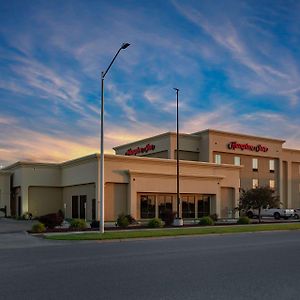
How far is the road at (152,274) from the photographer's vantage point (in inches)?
356

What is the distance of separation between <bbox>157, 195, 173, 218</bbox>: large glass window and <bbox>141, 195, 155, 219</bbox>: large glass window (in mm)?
690

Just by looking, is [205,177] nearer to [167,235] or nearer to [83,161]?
[83,161]

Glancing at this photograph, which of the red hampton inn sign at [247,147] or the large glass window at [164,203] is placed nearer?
the large glass window at [164,203]

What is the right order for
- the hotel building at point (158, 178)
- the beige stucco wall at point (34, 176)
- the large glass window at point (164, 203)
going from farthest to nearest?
the beige stucco wall at point (34, 176) < the large glass window at point (164, 203) < the hotel building at point (158, 178)

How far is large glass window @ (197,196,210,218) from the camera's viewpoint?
4806 centimetres

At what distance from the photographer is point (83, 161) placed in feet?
147

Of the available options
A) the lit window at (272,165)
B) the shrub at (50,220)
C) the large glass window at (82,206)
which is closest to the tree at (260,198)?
the large glass window at (82,206)

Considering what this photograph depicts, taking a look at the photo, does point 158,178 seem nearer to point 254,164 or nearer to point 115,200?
point 115,200

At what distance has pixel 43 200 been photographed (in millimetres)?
50969

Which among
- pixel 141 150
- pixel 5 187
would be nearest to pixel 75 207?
pixel 5 187

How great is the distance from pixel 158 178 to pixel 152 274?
32869 millimetres

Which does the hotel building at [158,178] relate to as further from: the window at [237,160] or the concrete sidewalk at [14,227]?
the concrete sidewalk at [14,227]

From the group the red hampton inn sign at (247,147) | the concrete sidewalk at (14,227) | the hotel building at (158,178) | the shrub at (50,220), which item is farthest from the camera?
the red hampton inn sign at (247,147)

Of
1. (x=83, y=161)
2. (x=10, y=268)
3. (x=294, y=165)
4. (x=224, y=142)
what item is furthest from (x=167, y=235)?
(x=294, y=165)
